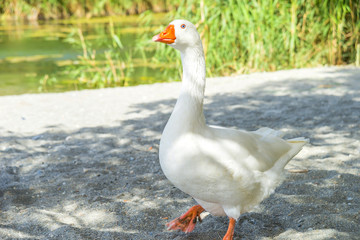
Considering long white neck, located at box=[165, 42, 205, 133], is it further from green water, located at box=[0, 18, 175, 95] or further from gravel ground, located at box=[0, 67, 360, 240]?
green water, located at box=[0, 18, 175, 95]

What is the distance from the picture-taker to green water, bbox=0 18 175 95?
8.55 meters

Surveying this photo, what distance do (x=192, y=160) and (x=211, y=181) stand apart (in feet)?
0.52

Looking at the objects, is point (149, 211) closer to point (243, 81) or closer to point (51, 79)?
point (243, 81)

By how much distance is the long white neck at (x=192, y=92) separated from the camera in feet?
7.37

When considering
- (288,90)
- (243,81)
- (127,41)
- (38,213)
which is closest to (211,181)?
(38,213)

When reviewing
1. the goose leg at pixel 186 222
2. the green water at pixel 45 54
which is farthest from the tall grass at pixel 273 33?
the goose leg at pixel 186 222

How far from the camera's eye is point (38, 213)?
2805mm

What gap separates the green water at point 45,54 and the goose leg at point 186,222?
5951mm

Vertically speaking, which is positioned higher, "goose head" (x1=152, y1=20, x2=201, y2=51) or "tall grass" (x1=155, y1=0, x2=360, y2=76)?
"goose head" (x1=152, y1=20, x2=201, y2=51)

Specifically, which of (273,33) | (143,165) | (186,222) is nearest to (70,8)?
(273,33)

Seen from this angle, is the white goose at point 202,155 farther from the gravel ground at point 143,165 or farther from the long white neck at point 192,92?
the gravel ground at point 143,165

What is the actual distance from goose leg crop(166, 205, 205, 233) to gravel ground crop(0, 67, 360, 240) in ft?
0.16

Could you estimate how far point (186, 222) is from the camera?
103 inches

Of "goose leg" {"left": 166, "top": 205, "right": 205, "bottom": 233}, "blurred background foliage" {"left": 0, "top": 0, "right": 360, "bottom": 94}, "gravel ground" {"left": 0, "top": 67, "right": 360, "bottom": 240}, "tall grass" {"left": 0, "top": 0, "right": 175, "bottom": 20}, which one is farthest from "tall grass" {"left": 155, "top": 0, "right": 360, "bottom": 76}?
"tall grass" {"left": 0, "top": 0, "right": 175, "bottom": 20}
